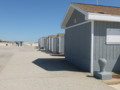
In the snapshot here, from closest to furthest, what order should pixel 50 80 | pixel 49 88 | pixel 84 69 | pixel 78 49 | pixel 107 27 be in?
1. pixel 49 88
2. pixel 50 80
3. pixel 107 27
4. pixel 84 69
5. pixel 78 49

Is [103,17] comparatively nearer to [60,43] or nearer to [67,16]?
[67,16]

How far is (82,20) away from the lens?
29.8 feet

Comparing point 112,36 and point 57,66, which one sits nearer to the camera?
point 112,36

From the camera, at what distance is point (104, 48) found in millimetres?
8281

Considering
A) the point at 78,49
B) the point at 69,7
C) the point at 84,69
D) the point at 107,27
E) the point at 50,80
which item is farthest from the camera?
the point at 69,7

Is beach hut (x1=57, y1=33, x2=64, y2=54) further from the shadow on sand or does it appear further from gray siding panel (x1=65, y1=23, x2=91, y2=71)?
the shadow on sand

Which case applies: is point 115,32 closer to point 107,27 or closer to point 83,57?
point 107,27

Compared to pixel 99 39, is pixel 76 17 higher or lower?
higher

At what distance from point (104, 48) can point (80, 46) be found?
1.58 metres

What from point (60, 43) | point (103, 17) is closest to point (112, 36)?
point (103, 17)

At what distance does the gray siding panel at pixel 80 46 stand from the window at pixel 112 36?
971mm

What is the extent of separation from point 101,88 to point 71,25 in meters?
6.28

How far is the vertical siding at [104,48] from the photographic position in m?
8.14

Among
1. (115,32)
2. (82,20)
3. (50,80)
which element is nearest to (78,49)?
(82,20)
